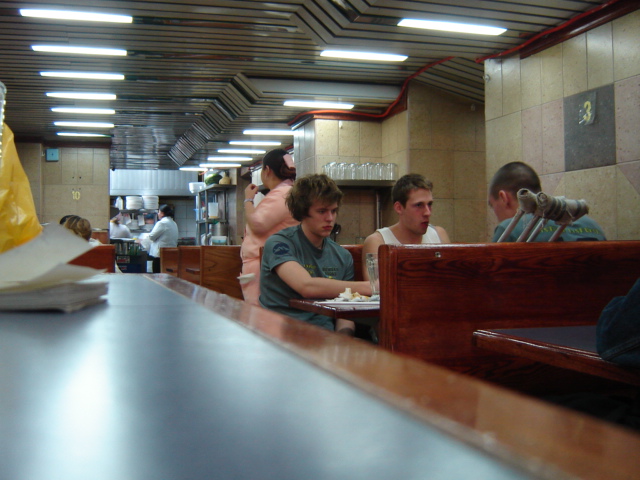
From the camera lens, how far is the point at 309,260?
268 cm

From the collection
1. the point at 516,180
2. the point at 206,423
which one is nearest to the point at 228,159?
the point at 516,180

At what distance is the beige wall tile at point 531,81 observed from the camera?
4.80m

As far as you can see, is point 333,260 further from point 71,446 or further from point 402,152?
point 402,152

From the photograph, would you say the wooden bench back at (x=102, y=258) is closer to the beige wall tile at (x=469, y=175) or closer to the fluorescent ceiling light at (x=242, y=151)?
Result: the beige wall tile at (x=469, y=175)

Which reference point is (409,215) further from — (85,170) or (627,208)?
(85,170)

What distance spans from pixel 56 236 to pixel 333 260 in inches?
79.8

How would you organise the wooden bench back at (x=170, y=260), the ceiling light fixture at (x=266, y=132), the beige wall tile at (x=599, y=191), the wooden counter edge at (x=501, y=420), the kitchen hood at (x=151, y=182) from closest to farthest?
the wooden counter edge at (x=501, y=420) < the beige wall tile at (x=599, y=191) < the wooden bench back at (x=170, y=260) < the ceiling light fixture at (x=266, y=132) < the kitchen hood at (x=151, y=182)

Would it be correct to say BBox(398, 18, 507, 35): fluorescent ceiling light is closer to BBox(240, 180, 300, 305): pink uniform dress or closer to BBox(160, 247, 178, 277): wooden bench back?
BBox(240, 180, 300, 305): pink uniform dress

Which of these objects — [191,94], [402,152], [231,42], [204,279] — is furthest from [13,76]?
[402,152]

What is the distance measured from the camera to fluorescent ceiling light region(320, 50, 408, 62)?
536 cm

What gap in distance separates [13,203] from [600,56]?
4.23 m

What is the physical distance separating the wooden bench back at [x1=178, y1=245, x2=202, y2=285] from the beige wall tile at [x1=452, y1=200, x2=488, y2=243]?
2971 mm

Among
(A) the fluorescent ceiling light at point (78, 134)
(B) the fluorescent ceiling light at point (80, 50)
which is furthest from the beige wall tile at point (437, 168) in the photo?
(A) the fluorescent ceiling light at point (78, 134)

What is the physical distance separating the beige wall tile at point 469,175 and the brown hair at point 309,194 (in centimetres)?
407
